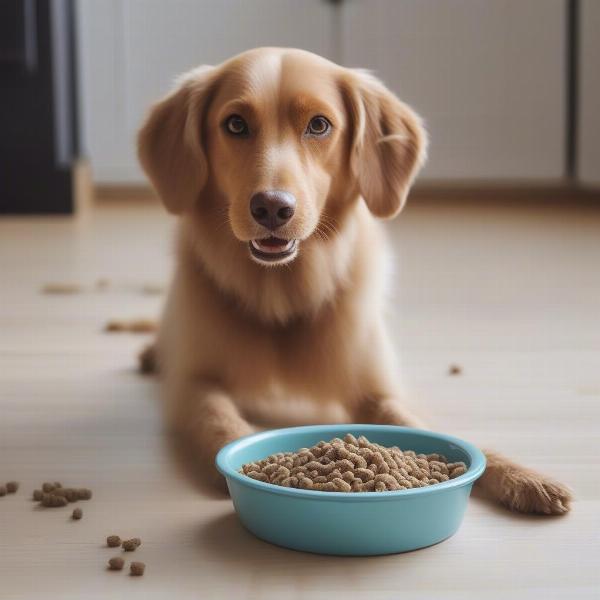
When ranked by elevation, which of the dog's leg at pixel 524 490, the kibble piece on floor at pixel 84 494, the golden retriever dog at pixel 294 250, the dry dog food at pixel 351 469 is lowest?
the kibble piece on floor at pixel 84 494

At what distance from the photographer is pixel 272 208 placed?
1.67 m

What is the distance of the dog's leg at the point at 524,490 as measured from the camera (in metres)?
1.50

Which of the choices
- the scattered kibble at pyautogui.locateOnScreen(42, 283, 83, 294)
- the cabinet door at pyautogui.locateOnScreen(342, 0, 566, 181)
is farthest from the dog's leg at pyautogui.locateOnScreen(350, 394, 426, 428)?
the cabinet door at pyautogui.locateOnScreen(342, 0, 566, 181)

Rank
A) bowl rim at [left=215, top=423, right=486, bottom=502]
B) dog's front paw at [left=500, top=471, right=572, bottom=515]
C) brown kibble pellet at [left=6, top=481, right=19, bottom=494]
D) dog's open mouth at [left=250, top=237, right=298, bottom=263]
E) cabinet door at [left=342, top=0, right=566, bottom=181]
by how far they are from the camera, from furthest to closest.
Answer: cabinet door at [left=342, top=0, right=566, bottom=181]
dog's open mouth at [left=250, top=237, right=298, bottom=263]
brown kibble pellet at [left=6, top=481, right=19, bottom=494]
dog's front paw at [left=500, top=471, right=572, bottom=515]
bowl rim at [left=215, top=423, right=486, bottom=502]

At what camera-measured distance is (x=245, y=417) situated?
2012mm

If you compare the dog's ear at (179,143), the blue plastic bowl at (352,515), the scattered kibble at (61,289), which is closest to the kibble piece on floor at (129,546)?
the blue plastic bowl at (352,515)

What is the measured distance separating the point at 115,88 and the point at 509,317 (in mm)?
3711

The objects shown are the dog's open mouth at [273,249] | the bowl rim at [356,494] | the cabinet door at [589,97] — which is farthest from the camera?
the cabinet door at [589,97]

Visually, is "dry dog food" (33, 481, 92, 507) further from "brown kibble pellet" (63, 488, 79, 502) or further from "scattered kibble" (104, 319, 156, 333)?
"scattered kibble" (104, 319, 156, 333)

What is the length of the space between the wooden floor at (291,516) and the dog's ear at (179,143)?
0.24 m

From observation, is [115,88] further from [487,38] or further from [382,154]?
[382,154]

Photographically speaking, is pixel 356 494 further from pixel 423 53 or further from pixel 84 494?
pixel 423 53

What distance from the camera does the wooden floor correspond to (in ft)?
4.25

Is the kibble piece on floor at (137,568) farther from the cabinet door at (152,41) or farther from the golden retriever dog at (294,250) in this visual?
the cabinet door at (152,41)
